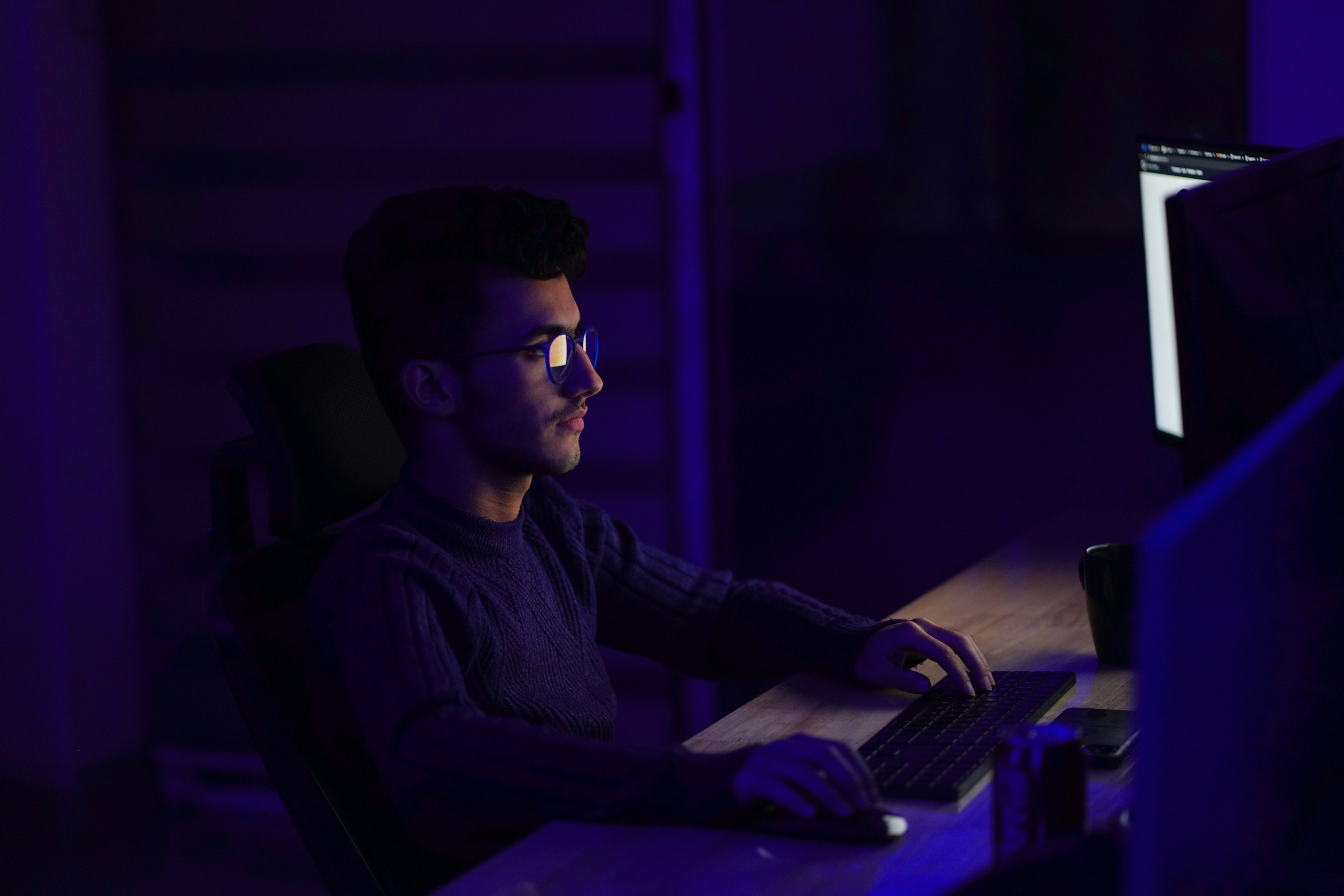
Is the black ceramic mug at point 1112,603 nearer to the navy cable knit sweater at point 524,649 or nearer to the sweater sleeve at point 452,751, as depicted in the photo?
the navy cable knit sweater at point 524,649

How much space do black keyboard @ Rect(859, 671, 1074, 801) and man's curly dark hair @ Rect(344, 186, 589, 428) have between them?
0.58 m

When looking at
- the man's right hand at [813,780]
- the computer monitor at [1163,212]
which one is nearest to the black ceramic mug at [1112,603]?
the computer monitor at [1163,212]

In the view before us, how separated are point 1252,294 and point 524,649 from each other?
2.52ft

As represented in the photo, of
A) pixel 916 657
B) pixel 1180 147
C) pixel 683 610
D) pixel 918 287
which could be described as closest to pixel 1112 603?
pixel 916 657

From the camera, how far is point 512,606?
4.42 ft

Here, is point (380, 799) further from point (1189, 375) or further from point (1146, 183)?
point (1146, 183)

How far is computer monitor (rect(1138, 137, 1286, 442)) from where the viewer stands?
1.76 m

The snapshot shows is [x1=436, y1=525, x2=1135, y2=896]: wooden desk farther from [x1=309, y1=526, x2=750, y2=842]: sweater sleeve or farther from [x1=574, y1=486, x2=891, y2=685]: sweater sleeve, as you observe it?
[x1=574, y1=486, x2=891, y2=685]: sweater sleeve

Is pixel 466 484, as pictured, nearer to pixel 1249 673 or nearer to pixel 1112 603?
pixel 1112 603

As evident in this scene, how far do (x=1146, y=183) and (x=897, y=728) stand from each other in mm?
1040

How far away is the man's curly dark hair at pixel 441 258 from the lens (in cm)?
136

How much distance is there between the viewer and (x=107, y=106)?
119 inches

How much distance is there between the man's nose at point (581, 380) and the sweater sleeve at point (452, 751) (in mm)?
274

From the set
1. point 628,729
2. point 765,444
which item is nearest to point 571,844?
point 765,444
